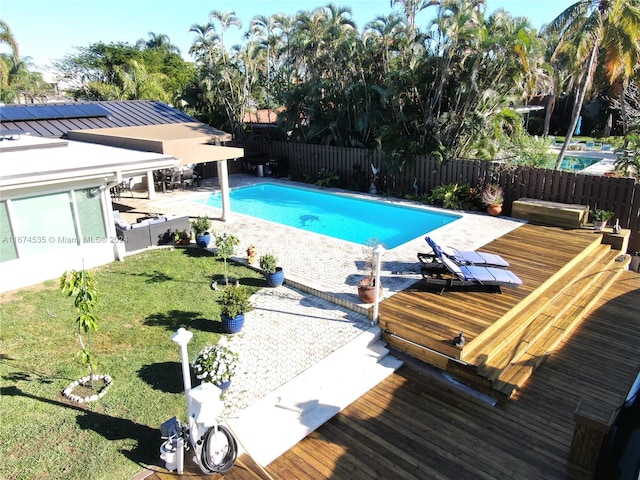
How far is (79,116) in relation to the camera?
60.5ft

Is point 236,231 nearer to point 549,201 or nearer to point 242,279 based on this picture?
A: point 242,279

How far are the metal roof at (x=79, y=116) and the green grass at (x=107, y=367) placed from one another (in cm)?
1001

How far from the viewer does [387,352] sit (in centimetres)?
805

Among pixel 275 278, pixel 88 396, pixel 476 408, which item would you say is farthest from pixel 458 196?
pixel 88 396

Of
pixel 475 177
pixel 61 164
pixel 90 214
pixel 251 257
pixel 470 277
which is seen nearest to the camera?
pixel 470 277

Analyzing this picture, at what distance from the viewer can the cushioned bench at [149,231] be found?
38.8 ft

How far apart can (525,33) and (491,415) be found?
13.4 m

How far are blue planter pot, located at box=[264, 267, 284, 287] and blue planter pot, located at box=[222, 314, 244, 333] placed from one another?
6.51 ft

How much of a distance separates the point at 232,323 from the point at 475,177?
11865 millimetres

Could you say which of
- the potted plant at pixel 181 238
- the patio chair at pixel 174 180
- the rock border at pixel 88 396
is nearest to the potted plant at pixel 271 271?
the potted plant at pixel 181 238

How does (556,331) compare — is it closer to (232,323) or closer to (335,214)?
(232,323)

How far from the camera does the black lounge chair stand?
362 inches

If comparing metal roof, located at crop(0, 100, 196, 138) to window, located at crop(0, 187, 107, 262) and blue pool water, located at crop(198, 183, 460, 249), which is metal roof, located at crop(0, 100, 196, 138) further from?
window, located at crop(0, 187, 107, 262)

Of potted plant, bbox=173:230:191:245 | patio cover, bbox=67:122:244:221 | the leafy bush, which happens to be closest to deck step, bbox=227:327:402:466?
potted plant, bbox=173:230:191:245
